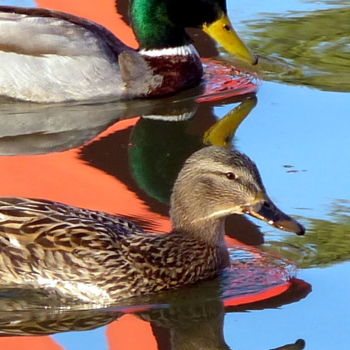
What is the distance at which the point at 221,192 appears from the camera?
7941mm

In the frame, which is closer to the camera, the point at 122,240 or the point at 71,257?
the point at 71,257

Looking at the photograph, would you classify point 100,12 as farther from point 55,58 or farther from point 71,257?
point 71,257

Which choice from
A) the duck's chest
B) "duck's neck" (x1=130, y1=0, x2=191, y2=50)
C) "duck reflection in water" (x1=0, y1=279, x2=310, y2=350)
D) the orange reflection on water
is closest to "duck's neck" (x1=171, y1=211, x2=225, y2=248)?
"duck reflection in water" (x1=0, y1=279, x2=310, y2=350)

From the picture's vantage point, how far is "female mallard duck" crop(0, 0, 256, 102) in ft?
37.6

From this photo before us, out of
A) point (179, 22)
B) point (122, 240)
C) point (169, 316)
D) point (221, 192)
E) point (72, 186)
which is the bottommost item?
point (169, 316)

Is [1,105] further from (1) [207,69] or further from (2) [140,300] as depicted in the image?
(2) [140,300]

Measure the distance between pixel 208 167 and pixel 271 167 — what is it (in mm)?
1698

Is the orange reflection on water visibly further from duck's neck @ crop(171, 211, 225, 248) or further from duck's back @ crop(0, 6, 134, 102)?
duck's neck @ crop(171, 211, 225, 248)

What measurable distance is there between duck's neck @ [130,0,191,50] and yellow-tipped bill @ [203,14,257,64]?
0.22 metres

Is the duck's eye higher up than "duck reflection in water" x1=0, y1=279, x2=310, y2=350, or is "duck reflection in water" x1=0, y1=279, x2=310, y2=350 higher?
the duck's eye

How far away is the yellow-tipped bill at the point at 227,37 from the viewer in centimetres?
1184

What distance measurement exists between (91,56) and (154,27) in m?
0.75

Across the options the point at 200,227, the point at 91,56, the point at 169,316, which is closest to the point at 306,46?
the point at 91,56

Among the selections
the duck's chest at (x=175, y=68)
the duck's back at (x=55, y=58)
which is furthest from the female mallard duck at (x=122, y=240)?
the duck's chest at (x=175, y=68)
